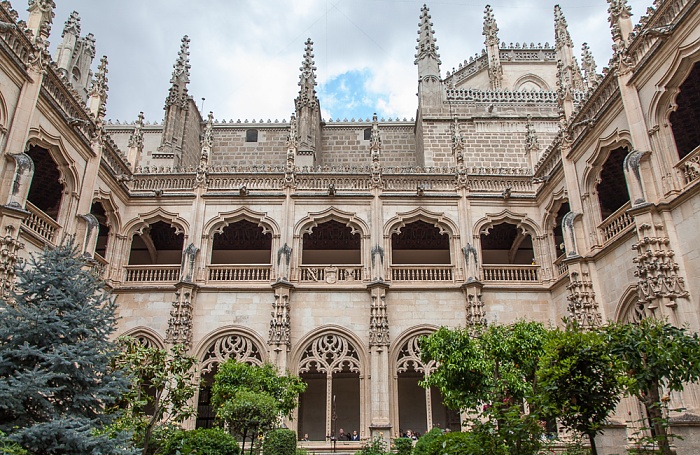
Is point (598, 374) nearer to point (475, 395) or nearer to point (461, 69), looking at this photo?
point (475, 395)

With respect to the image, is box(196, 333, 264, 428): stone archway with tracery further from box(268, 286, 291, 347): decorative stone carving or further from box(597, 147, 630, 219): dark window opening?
box(597, 147, 630, 219): dark window opening

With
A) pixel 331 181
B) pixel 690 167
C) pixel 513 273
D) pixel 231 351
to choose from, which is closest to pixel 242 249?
pixel 331 181

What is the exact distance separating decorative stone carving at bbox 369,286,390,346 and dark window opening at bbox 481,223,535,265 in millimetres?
6828

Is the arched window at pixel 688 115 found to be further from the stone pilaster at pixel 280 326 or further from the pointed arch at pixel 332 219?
the stone pilaster at pixel 280 326

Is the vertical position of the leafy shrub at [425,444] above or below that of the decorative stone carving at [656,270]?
below

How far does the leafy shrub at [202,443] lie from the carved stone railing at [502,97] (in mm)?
21414

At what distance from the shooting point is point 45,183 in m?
18.7

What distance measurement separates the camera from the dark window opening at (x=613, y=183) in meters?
16.8

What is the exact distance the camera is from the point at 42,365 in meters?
8.45

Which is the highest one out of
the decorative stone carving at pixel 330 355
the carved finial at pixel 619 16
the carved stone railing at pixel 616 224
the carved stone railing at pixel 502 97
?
the carved stone railing at pixel 502 97

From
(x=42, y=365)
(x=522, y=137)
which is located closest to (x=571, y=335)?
(x=42, y=365)

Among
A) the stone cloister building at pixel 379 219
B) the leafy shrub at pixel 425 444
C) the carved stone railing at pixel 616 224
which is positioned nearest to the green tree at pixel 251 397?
the stone cloister building at pixel 379 219

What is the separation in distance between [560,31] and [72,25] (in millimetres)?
30851

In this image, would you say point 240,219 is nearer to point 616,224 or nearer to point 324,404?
point 324,404
